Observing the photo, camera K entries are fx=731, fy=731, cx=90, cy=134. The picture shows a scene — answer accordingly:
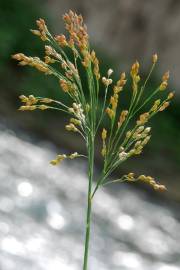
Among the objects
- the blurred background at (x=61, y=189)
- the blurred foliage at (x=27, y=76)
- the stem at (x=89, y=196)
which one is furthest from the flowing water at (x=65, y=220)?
the stem at (x=89, y=196)

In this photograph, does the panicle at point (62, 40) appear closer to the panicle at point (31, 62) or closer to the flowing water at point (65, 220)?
the panicle at point (31, 62)

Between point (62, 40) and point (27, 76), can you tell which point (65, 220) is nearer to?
point (27, 76)

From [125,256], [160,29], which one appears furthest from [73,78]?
[160,29]

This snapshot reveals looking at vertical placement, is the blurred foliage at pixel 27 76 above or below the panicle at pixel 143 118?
above

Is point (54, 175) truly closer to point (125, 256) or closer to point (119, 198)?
point (119, 198)

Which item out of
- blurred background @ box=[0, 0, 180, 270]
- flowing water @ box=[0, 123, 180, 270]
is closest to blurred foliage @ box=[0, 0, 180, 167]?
blurred background @ box=[0, 0, 180, 270]
